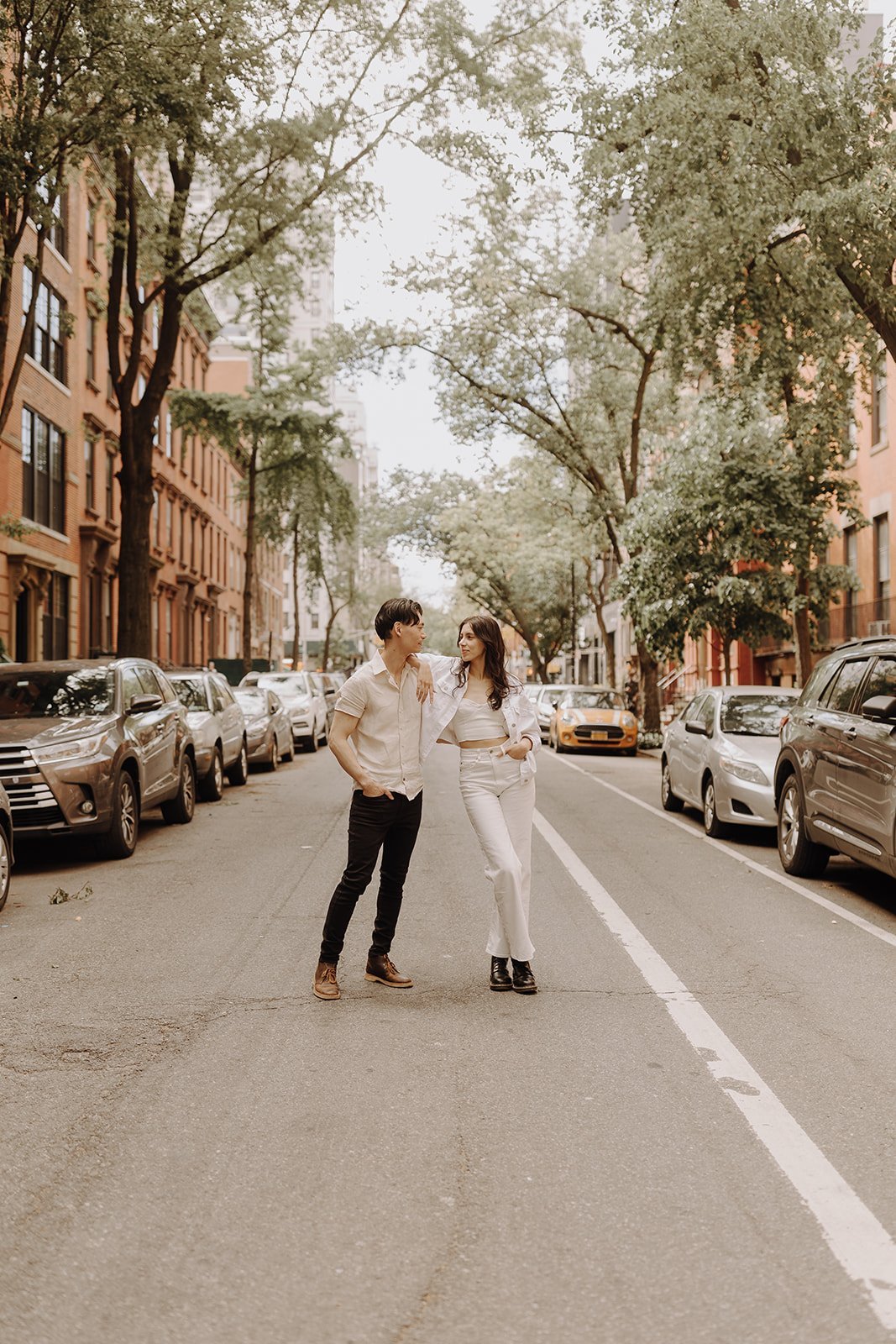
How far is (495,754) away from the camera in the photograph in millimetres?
6430

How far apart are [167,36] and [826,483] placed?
13.2 metres

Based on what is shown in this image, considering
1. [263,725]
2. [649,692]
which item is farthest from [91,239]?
[649,692]

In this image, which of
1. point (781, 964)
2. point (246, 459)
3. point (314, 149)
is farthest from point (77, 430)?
point (781, 964)

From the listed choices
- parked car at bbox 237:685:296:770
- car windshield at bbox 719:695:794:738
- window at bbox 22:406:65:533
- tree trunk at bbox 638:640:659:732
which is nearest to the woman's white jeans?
car windshield at bbox 719:695:794:738

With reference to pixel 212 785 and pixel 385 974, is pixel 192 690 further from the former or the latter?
pixel 385 974

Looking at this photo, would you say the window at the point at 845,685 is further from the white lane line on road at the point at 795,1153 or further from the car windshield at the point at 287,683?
the car windshield at the point at 287,683

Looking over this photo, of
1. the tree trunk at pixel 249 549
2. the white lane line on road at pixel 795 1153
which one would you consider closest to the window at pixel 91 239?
the tree trunk at pixel 249 549

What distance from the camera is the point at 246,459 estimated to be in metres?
35.7

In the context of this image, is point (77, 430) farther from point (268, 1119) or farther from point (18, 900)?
point (268, 1119)

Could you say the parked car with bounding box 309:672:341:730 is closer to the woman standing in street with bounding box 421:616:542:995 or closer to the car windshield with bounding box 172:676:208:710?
the car windshield with bounding box 172:676:208:710

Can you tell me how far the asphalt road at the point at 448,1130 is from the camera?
3236mm

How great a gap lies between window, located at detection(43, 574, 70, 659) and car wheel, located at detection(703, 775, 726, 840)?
18.7 meters

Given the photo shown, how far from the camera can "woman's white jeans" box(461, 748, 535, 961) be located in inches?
249

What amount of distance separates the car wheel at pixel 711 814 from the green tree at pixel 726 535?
992 centimetres
